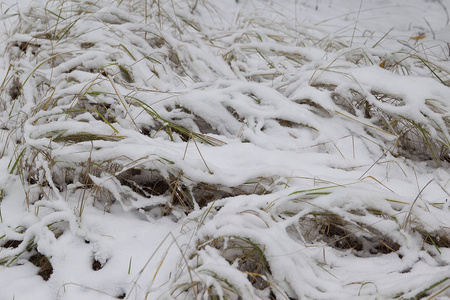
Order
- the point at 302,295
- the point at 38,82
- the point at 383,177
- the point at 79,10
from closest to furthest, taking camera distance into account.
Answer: the point at 302,295 → the point at 383,177 → the point at 38,82 → the point at 79,10

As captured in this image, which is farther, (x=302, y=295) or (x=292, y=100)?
(x=292, y=100)

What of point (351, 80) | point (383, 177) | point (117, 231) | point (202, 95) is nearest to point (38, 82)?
point (202, 95)

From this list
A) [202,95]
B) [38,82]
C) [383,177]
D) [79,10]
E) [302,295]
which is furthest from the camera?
[79,10]

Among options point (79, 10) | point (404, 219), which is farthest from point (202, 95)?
point (79, 10)

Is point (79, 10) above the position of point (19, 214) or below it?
above

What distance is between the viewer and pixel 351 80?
177 centimetres

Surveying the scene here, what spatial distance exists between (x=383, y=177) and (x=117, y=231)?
3.30ft

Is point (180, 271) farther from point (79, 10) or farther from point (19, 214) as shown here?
point (79, 10)

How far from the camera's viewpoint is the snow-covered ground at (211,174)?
1124 millimetres

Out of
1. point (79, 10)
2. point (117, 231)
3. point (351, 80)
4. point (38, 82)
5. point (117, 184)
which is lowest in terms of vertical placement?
point (117, 231)

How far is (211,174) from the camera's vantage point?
1372mm

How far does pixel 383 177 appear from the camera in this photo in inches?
59.1

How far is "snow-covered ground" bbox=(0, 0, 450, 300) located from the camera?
1124mm

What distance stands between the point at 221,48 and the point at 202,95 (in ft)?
2.29
